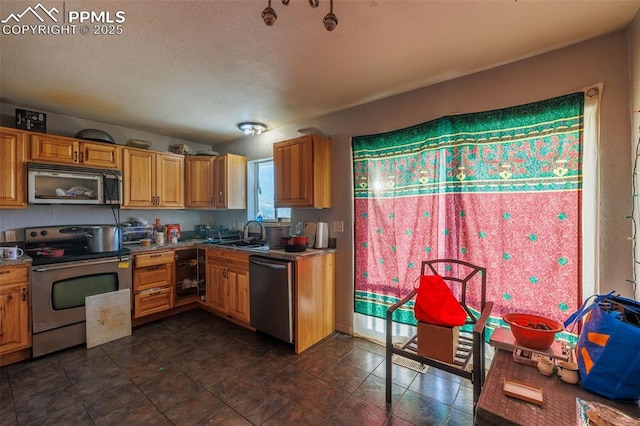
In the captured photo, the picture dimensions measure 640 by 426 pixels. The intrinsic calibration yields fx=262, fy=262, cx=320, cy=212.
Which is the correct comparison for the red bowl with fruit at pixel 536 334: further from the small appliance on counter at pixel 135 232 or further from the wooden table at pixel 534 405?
the small appliance on counter at pixel 135 232

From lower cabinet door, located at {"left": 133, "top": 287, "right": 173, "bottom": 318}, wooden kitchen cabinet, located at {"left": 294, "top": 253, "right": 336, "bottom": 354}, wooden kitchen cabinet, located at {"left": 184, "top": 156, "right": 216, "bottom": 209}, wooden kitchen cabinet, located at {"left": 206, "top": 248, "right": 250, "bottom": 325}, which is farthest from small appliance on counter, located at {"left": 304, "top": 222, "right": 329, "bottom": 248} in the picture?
lower cabinet door, located at {"left": 133, "top": 287, "right": 173, "bottom": 318}

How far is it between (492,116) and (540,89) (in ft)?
1.03

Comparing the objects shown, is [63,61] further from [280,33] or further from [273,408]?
[273,408]

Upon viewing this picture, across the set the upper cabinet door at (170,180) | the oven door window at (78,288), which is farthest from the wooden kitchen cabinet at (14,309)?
the upper cabinet door at (170,180)

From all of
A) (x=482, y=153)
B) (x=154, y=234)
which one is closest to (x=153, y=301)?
(x=154, y=234)

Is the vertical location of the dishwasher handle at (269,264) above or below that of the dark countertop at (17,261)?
below

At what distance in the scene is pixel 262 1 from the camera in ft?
4.55

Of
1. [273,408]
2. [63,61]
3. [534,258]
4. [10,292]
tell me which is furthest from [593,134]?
[10,292]

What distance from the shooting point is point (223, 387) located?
6.60 ft

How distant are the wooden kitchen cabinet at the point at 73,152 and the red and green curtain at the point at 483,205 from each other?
2899 millimetres

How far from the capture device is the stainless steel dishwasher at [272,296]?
249 centimetres

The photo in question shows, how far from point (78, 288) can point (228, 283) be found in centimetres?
143

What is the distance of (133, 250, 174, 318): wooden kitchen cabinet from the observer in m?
3.04

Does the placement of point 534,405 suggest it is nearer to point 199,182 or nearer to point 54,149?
point 199,182
